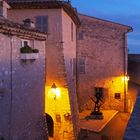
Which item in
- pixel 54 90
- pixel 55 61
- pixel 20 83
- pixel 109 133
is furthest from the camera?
pixel 109 133

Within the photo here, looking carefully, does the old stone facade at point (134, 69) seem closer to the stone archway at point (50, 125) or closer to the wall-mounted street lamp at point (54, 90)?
the stone archway at point (50, 125)

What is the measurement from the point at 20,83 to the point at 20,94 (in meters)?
0.41

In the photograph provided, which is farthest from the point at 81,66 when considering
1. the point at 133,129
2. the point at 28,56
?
the point at 133,129

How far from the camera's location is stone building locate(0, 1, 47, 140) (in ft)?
46.2

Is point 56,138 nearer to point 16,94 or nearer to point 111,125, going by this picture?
→ point 111,125

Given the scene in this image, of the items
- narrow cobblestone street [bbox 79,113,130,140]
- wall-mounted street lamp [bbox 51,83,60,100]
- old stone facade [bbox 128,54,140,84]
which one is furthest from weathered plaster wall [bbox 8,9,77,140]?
old stone facade [bbox 128,54,140,84]

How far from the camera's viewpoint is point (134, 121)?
5.54m

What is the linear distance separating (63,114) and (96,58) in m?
10.8

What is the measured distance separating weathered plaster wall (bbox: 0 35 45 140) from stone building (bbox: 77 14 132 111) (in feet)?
45.4

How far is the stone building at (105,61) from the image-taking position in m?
32.1

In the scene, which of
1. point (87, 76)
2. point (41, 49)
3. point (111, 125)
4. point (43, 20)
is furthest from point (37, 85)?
point (87, 76)

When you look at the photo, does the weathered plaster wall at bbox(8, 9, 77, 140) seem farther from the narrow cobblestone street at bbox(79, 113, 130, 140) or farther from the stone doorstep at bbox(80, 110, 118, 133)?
the stone doorstep at bbox(80, 110, 118, 133)

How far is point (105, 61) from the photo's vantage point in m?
32.6

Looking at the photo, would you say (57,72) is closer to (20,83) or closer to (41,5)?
(41,5)
